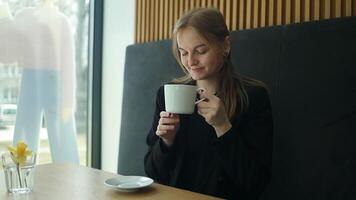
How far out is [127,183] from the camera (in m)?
1.18

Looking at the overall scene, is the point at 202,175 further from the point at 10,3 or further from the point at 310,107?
the point at 10,3

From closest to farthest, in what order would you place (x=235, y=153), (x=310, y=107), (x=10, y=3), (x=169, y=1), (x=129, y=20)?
(x=235, y=153) → (x=310, y=107) → (x=169, y=1) → (x=10, y=3) → (x=129, y=20)

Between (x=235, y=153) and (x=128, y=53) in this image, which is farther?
(x=128, y=53)

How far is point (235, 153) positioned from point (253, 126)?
12 cm

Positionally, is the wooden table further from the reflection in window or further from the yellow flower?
the reflection in window

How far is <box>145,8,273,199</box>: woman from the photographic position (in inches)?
49.7

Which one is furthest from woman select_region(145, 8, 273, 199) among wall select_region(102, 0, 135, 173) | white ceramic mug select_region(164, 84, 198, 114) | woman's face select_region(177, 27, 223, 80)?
wall select_region(102, 0, 135, 173)

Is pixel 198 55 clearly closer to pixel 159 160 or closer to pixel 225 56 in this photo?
pixel 225 56

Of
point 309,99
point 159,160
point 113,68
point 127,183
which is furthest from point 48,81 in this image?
point 309,99

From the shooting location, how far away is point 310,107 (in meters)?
1.50

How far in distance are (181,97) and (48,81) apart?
74.9 inches

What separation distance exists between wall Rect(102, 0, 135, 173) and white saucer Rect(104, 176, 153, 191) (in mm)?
1696

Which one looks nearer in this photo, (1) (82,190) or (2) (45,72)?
(1) (82,190)

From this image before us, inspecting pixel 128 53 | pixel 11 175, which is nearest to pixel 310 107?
pixel 11 175
